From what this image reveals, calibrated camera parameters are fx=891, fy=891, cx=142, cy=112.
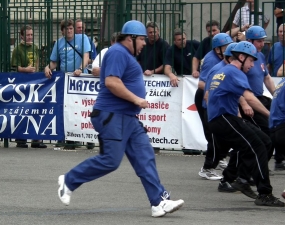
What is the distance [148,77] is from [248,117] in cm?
360

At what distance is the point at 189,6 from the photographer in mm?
13977

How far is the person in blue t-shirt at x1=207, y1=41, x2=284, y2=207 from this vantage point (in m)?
9.20

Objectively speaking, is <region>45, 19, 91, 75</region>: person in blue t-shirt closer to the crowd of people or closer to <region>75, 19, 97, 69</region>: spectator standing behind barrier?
<region>75, 19, 97, 69</region>: spectator standing behind barrier

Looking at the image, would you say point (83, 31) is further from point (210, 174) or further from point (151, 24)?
point (210, 174)

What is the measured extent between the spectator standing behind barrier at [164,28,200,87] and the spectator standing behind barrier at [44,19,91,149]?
4.80ft

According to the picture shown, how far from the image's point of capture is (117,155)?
27.2ft

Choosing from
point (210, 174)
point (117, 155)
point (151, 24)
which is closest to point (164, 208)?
point (117, 155)

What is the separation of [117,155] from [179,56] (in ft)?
19.1

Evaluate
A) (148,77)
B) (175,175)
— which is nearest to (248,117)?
(175,175)

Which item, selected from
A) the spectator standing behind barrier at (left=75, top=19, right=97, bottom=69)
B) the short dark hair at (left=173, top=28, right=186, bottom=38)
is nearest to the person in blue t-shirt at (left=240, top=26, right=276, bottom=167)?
the short dark hair at (left=173, top=28, right=186, bottom=38)

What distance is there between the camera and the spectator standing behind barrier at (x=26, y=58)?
586 inches

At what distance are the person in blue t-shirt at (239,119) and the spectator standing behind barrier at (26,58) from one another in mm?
5939

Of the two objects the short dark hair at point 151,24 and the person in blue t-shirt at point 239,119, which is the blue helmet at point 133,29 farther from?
the short dark hair at point 151,24

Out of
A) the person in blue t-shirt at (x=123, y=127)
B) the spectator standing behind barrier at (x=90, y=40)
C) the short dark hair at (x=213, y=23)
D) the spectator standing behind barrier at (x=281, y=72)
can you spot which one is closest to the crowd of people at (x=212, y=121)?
the person in blue t-shirt at (x=123, y=127)
